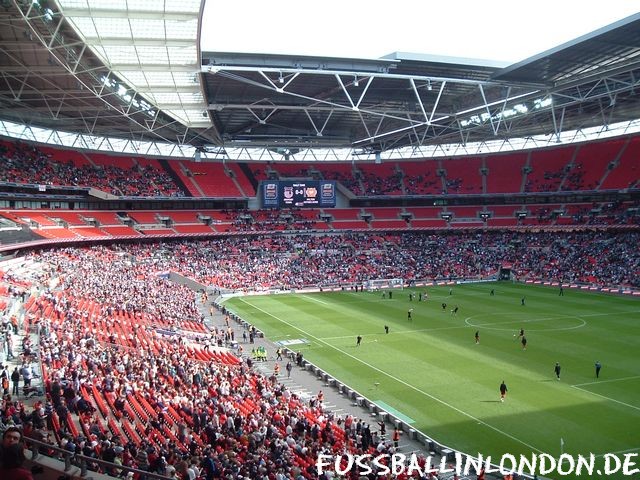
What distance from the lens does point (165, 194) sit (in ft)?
230

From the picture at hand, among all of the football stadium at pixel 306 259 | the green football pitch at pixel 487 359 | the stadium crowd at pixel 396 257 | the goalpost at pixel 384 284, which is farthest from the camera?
the goalpost at pixel 384 284

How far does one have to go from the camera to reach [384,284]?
200 ft

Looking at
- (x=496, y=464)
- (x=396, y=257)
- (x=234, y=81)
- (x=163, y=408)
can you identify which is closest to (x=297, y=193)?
(x=396, y=257)

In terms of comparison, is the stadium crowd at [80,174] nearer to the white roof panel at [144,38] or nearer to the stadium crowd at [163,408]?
the white roof panel at [144,38]

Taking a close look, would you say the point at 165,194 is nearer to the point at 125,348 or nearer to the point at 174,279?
the point at 174,279

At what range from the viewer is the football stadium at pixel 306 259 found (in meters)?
18.0

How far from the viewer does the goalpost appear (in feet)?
198

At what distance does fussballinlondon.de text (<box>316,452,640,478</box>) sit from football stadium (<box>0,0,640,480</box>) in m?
0.11

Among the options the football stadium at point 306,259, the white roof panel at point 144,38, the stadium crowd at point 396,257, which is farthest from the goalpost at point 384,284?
the white roof panel at point 144,38

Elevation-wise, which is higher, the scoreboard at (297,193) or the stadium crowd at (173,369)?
the scoreboard at (297,193)

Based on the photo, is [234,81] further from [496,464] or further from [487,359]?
[496,464]

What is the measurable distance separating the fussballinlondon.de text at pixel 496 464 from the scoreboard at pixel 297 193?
5501 cm

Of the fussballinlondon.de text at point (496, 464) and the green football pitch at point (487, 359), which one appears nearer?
the fussballinlondon.de text at point (496, 464)

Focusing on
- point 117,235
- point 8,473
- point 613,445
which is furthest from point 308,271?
point 8,473
